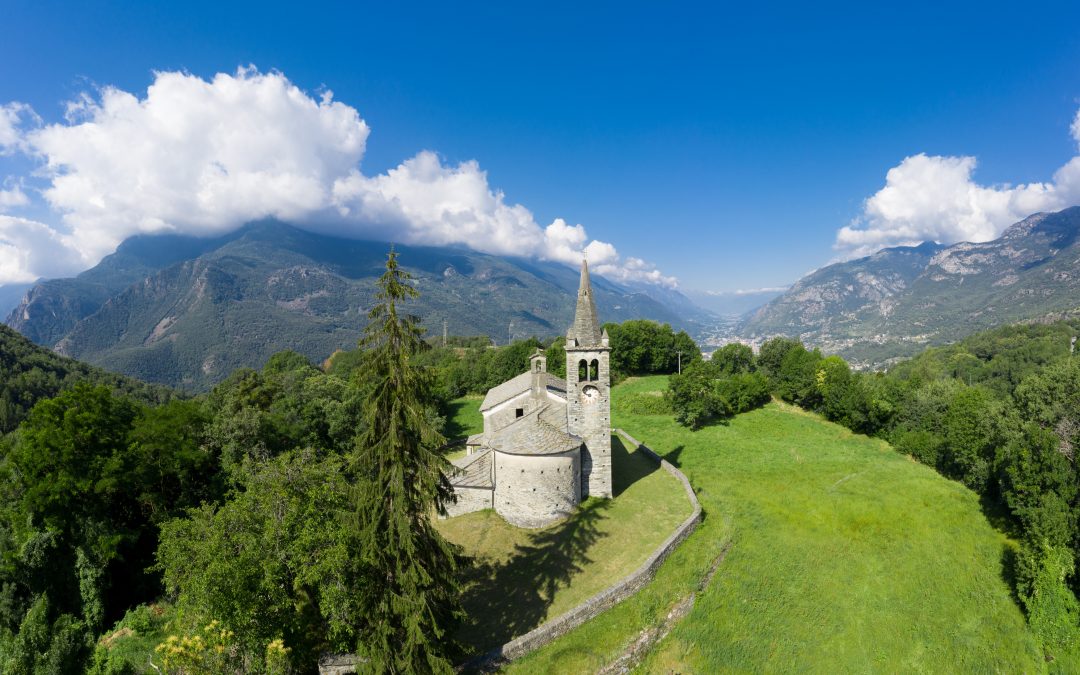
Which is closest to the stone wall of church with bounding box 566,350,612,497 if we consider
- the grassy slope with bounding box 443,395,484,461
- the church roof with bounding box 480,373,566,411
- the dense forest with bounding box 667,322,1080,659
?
the church roof with bounding box 480,373,566,411

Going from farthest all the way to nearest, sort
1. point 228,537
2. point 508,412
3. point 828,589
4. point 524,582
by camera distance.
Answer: point 508,412
point 828,589
point 524,582
point 228,537

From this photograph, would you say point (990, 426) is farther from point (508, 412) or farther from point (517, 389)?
point (508, 412)

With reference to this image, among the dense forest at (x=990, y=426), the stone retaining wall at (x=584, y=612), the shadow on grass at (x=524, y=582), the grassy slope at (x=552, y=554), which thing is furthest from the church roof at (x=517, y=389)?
the dense forest at (x=990, y=426)

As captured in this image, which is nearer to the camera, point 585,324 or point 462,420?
point 585,324

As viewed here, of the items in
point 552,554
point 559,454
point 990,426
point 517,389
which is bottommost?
point 552,554

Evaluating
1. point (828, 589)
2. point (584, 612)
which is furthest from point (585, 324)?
point (828, 589)

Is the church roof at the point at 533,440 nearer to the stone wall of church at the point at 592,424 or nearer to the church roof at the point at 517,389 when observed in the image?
the stone wall of church at the point at 592,424
